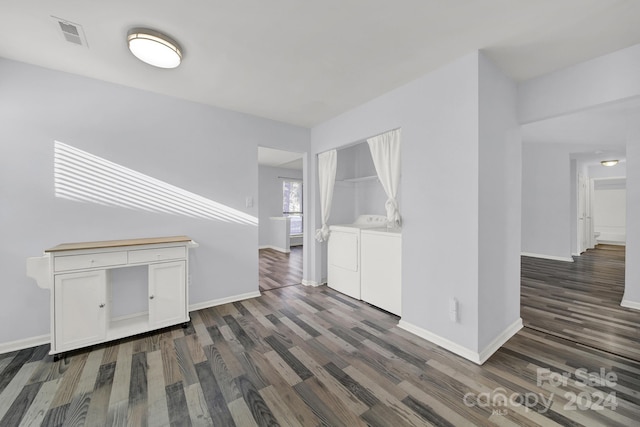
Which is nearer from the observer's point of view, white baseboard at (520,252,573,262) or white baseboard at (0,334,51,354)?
white baseboard at (0,334,51,354)

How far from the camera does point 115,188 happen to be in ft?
8.45

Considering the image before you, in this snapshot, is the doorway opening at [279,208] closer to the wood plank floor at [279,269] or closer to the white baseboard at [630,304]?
A: the wood plank floor at [279,269]

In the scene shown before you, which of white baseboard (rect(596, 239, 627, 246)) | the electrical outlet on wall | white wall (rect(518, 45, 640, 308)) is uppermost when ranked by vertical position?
white wall (rect(518, 45, 640, 308))

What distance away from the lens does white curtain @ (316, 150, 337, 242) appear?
3709mm

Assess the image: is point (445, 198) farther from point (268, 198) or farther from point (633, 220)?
point (268, 198)

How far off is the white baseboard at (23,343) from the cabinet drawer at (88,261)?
2.68 ft

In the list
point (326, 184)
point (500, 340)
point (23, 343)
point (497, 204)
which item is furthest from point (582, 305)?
point (23, 343)

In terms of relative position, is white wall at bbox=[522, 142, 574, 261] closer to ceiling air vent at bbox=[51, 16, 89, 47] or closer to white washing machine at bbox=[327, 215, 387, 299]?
white washing machine at bbox=[327, 215, 387, 299]

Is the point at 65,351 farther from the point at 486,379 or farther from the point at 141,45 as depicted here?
the point at 486,379

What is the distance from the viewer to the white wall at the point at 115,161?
7.14 ft

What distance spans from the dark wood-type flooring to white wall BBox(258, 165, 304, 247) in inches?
196

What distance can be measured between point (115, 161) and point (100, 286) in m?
1.28

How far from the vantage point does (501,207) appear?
2.25 meters

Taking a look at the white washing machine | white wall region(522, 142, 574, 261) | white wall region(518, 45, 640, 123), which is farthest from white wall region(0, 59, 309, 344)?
white wall region(522, 142, 574, 261)
